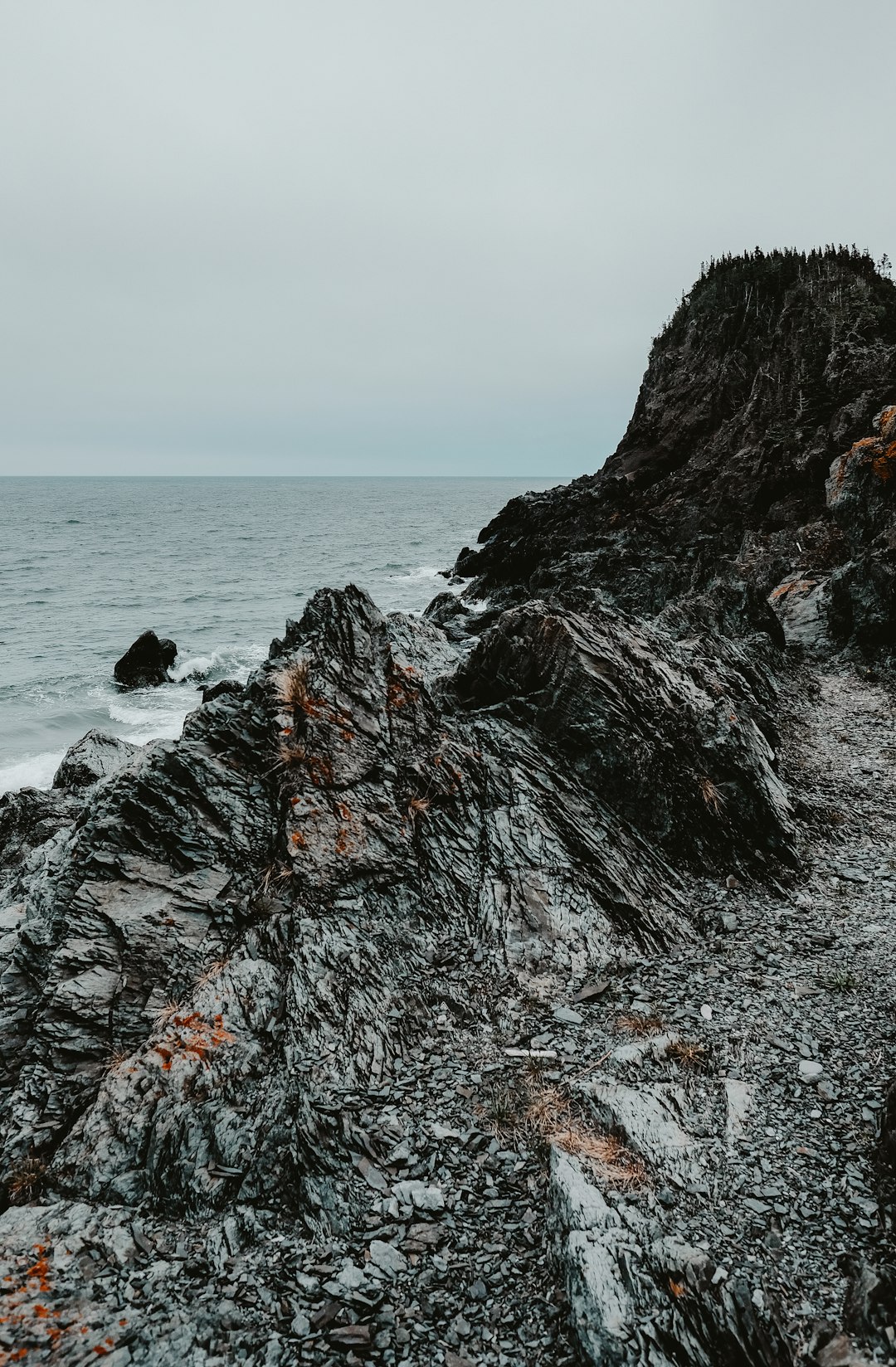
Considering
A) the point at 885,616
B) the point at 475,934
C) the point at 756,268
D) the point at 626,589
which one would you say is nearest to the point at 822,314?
the point at 756,268

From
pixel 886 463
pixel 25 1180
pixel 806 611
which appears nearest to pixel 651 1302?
pixel 25 1180

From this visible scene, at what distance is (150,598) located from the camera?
73.9m

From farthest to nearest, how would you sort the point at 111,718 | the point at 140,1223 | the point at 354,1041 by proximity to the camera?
the point at 111,718 < the point at 354,1041 < the point at 140,1223

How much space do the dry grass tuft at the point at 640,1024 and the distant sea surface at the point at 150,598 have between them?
42.0 ft

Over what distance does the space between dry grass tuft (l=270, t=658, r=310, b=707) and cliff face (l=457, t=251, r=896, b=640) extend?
95.6 ft

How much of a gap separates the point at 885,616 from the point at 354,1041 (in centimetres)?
2811

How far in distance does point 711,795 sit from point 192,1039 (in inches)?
494

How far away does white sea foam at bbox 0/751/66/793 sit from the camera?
30.2m

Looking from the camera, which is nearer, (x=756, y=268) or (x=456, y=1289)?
(x=456, y=1289)

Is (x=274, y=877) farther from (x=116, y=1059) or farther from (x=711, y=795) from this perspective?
(x=711, y=795)

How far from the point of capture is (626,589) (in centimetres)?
4266

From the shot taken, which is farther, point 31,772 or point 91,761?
point 31,772

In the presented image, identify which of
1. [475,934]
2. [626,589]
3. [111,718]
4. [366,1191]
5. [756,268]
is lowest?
[111,718]

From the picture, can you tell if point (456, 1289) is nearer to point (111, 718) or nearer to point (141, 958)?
point (141, 958)
